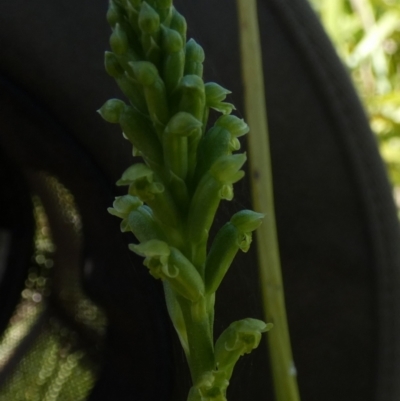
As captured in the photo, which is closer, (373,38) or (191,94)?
(191,94)

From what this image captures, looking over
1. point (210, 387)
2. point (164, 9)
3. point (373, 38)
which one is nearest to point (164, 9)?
point (164, 9)

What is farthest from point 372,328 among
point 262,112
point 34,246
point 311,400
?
point 34,246

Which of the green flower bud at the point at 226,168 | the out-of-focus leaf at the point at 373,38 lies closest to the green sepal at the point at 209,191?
the green flower bud at the point at 226,168

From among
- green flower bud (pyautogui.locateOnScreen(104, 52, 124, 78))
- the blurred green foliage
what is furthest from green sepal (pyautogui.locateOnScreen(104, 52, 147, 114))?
the blurred green foliage

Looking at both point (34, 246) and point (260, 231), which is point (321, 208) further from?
point (34, 246)

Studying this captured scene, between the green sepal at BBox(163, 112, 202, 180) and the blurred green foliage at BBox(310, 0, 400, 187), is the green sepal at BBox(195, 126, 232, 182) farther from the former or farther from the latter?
the blurred green foliage at BBox(310, 0, 400, 187)

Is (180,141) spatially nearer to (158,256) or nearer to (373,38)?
(158,256)

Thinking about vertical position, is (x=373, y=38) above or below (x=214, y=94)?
above
